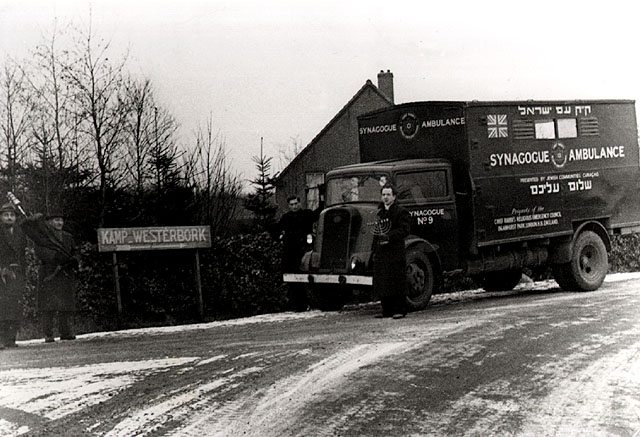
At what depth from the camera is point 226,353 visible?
29.4ft

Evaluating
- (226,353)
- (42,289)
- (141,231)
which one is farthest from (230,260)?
(226,353)

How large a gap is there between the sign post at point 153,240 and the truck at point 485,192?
1.42m

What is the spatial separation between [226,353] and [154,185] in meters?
9.59

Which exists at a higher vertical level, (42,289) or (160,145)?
(160,145)

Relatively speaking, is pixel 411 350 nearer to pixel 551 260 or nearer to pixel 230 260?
pixel 230 260

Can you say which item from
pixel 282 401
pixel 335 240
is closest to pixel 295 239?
pixel 335 240

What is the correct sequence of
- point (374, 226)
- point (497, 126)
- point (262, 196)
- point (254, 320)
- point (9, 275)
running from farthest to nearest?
point (262, 196), point (497, 126), point (254, 320), point (374, 226), point (9, 275)

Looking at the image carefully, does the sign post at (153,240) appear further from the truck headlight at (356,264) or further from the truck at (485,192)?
the truck headlight at (356,264)

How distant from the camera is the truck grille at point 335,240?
489 inches

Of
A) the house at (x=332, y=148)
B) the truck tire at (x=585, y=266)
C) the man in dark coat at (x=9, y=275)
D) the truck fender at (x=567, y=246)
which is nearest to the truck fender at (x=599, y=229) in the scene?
the truck fender at (x=567, y=246)

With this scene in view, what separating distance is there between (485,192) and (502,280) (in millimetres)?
3372

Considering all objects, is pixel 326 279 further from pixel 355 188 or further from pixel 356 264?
pixel 355 188

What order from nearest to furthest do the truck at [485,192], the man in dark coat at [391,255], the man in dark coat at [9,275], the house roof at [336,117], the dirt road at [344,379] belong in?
the dirt road at [344,379] → the man in dark coat at [9,275] → the man in dark coat at [391,255] → the truck at [485,192] → the house roof at [336,117]

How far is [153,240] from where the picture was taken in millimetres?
12711
